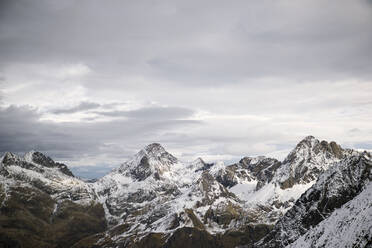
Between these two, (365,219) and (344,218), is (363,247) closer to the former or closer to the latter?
(365,219)

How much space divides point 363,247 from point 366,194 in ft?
205

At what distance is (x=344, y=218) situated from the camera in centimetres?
19838

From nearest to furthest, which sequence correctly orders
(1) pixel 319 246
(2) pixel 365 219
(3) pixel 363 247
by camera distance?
1. (3) pixel 363 247
2. (2) pixel 365 219
3. (1) pixel 319 246

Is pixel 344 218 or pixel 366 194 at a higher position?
pixel 366 194

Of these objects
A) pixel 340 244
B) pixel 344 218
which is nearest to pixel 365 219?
pixel 340 244

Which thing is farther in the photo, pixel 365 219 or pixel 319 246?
pixel 319 246

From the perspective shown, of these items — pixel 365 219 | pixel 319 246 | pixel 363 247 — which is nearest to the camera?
pixel 363 247

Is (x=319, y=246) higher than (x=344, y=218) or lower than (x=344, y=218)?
lower

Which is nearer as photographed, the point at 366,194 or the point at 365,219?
the point at 365,219

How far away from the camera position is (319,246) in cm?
19775

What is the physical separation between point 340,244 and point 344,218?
30.2 m

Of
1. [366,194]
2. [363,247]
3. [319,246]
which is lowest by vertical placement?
[319,246]

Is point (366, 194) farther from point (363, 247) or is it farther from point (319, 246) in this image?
point (363, 247)

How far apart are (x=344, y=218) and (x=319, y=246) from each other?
23.4m
